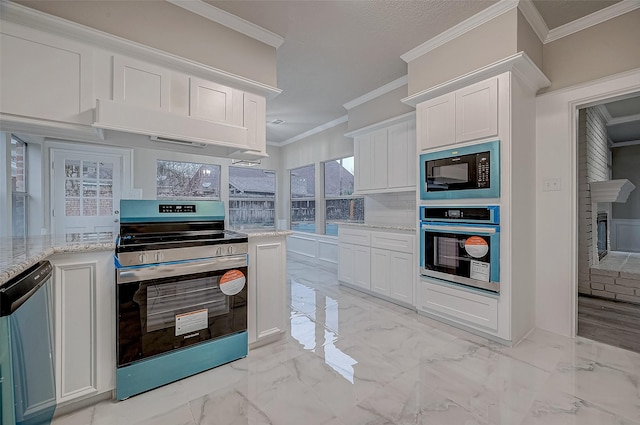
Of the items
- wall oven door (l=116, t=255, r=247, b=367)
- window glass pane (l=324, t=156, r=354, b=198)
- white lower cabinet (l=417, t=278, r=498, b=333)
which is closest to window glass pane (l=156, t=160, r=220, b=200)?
window glass pane (l=324, t=156, r=354, b=198)

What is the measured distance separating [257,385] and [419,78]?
331 cm

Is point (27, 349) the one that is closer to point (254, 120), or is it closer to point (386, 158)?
point (254, 120)

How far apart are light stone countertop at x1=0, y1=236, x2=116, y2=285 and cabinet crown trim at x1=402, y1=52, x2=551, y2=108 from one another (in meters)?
3.12

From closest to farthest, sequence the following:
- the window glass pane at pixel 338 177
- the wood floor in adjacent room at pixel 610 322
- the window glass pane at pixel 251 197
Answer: the wood floor in adjacent room at pixel 610 322
the window glass pane at pixel 338 177
the window glass pane at pixel 251 197

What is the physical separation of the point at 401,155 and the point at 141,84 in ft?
9.90

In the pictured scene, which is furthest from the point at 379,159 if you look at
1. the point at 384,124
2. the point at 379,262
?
the point at 379,262

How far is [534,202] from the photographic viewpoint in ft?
9.44

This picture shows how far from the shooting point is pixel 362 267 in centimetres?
409

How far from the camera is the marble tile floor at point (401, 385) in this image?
1676 millimetres

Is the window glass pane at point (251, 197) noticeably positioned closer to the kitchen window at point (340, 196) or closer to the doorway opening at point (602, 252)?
the kitchen window at point (340, 196)

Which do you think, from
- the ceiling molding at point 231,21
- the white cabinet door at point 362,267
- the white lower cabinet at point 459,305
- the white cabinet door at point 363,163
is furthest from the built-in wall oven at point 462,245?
the ceiling molding at point 231,21

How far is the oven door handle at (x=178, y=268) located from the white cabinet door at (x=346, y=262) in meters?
2.26

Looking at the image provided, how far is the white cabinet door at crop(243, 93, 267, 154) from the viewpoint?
2.71 meters

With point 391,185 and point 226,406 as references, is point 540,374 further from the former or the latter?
point 391,185
